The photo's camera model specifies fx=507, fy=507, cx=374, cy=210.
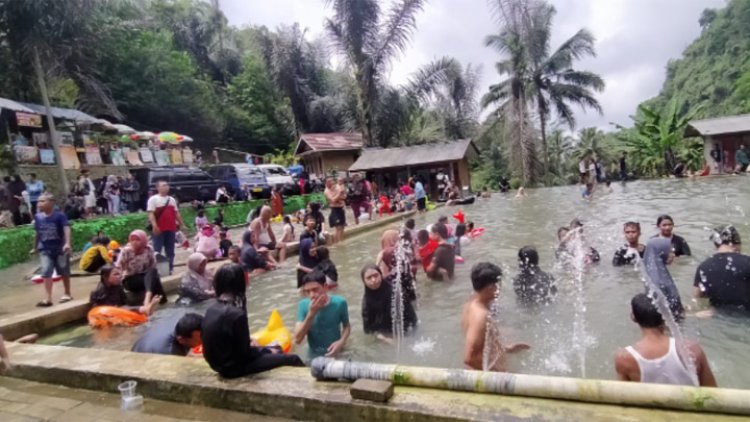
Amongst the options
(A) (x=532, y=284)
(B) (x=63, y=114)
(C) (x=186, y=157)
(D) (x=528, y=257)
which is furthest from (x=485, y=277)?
(C) (x=186, y=157)

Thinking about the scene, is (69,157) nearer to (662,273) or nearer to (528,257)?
(528,257)

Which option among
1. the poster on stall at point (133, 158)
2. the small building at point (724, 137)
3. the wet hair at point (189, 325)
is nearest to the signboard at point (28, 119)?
the poster on stall at point (133, 158)

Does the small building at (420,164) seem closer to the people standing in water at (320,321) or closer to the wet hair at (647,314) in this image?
the people standing in water at (320,321)

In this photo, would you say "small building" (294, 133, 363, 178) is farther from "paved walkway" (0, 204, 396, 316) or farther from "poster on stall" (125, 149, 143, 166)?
"paved walkway" (0, 204, 396, 316)

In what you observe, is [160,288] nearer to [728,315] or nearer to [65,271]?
[65,271]

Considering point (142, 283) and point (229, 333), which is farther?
point (142, 283)

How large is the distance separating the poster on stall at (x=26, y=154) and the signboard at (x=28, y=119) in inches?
56.2

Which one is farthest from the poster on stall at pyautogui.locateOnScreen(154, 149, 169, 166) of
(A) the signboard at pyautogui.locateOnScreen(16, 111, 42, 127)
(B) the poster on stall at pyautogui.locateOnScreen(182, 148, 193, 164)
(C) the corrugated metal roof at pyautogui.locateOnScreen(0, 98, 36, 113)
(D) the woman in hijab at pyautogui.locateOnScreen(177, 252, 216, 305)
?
(D) the woman in hijab at pyautogui.locateOnScreen(177, 252, 216, 305)

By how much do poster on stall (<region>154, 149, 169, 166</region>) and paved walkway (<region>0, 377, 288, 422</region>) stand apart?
2657 cm

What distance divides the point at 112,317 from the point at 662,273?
7297 mm

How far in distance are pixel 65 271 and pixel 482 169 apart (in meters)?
36.2

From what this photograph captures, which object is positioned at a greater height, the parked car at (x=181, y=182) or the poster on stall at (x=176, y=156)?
the poster on stall at (x=176, y=156)

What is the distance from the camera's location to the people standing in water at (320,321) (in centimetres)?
527

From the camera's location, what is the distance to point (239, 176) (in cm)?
2541
